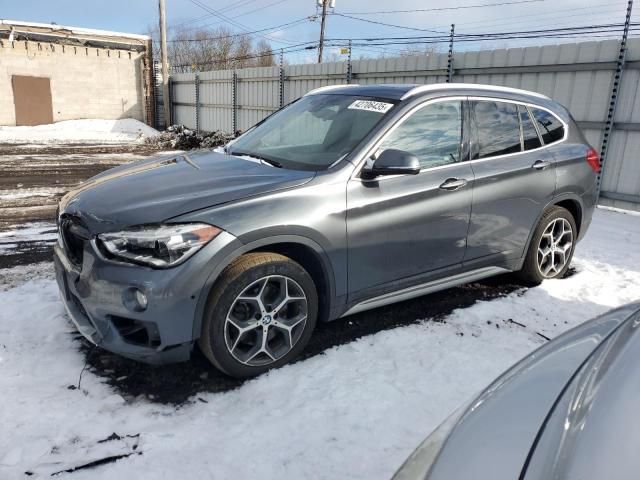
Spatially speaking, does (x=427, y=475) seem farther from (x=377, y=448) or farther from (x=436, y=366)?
(x=436, y=366)

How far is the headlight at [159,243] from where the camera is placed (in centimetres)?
262

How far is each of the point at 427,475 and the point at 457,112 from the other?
9.99 ft

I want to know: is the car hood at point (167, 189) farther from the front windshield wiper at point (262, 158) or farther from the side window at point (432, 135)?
the side window at point (432, 135)

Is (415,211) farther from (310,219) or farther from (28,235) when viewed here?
(28,235)

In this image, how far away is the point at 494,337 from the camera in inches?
144

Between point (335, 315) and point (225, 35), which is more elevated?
point (225, 35)

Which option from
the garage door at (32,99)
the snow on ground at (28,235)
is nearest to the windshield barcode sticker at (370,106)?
the snow on ground at (28,235)

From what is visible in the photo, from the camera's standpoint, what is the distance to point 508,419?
52.9 inches

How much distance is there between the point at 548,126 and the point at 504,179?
3.01 feet

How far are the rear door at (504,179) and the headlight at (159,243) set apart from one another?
216cm

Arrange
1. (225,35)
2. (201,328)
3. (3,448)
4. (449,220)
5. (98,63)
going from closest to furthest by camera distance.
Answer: (3,448), (201,328), (449,220), (98,63), (225,35)

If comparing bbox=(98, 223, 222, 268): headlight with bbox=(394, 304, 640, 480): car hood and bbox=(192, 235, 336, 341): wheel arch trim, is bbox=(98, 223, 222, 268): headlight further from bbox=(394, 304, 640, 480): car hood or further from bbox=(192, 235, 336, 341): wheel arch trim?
bbox=(394, 304, 640, 480): car hood

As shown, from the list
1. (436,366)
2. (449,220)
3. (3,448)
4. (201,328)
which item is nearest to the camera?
(3,448)

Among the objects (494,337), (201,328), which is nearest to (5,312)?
(201,328)
